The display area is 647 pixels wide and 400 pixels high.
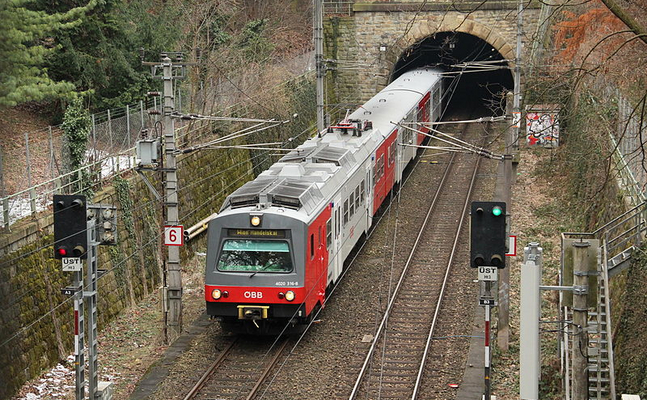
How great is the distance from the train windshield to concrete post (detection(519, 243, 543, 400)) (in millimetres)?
6431

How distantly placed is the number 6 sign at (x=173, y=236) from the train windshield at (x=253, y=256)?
3.52ft

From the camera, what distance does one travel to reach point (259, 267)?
14938 mm

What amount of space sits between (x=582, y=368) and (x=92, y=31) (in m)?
18.4

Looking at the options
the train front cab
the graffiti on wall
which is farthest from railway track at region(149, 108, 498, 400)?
the graffiti on wall

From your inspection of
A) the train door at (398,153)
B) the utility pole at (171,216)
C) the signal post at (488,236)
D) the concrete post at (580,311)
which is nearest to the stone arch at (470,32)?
the train door at (398,153)

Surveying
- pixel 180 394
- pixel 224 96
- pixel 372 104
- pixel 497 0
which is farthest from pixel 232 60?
pixel 180 394

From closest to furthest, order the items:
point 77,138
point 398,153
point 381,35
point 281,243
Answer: point 281,243 < point 77,138 < point 398,153 < point 381,35

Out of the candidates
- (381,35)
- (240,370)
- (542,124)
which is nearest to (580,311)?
(240,370)

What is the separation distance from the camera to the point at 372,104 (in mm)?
28812

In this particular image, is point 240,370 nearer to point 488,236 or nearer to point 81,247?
point 81,247

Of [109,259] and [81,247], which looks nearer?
[81,247]

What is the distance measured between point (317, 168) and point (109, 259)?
4.66 meters

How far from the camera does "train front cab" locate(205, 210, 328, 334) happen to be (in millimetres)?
14742

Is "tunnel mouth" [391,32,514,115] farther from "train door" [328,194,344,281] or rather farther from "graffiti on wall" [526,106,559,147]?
"train door" [328,194,344,281]
